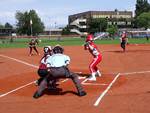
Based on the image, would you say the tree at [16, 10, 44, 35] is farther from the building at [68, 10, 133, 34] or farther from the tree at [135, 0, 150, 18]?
the tree at [135, 0, 150, 18]

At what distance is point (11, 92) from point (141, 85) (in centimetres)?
416

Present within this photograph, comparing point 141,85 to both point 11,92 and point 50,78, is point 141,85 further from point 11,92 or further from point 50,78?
point 11,92

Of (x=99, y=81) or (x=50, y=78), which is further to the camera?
(x=99, y=81)

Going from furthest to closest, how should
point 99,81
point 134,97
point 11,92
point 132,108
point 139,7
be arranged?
point 139,7, point 99,81, point 11,92, point 134,97, point 132,108

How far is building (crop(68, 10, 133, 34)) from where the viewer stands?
136m

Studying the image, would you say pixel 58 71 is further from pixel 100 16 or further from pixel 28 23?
pixel 100 16

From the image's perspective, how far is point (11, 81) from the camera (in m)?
15.3

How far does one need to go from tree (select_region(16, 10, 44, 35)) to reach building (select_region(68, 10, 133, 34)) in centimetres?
1931

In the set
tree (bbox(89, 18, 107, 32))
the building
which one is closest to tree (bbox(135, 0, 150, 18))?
the building

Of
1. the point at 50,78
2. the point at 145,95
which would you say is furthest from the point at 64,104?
the point at 145,95

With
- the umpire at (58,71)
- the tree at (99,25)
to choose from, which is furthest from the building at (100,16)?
the umpire at (58,71)

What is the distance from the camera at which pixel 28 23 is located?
116 m

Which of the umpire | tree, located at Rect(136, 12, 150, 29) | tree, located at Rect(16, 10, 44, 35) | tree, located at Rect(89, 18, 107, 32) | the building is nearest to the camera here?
the umpire

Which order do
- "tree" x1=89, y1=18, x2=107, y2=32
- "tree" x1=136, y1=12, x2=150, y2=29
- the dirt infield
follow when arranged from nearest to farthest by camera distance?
the dirt infield → "tree" x1=89, y1=18, x2=107, y2=32 → "tree" x1=136, y1=12, x2=150, y2=29
